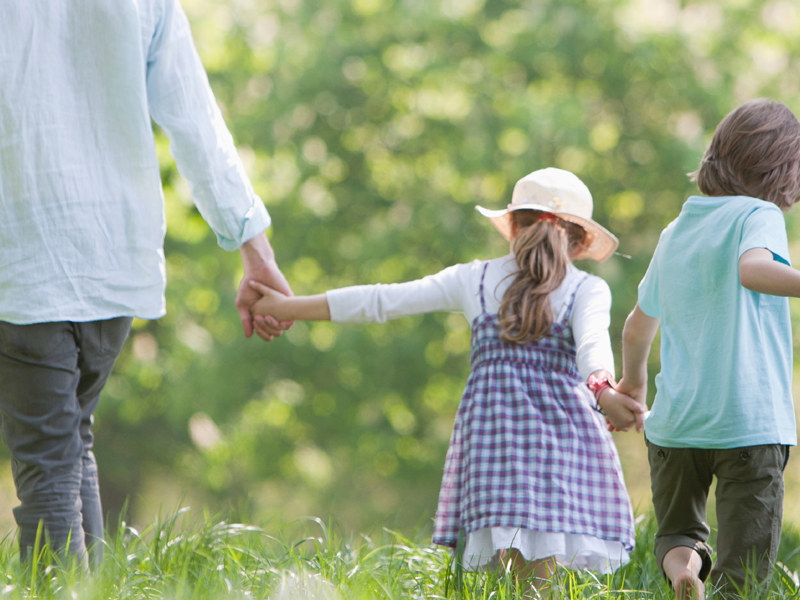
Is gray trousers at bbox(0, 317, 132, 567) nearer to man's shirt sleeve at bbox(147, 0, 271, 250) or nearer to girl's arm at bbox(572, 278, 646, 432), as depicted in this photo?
man's shirt sleeve at bbox(147, 0, 271, 250)

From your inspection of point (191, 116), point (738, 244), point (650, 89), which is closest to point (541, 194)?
point (738, 244)

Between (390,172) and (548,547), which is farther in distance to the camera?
(390,172)

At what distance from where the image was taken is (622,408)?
2324 mm

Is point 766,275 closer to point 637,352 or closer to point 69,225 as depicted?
point 637,352

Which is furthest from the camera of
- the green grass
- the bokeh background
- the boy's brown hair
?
the bokeh background

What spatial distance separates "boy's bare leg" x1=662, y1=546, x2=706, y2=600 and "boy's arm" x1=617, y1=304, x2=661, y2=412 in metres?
0.44

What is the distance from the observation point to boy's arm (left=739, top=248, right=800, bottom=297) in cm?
187

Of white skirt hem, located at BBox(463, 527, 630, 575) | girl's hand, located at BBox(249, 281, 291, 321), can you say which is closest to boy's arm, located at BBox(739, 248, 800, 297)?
white skirt hem, located at BBox(463, 527, 630, 575)

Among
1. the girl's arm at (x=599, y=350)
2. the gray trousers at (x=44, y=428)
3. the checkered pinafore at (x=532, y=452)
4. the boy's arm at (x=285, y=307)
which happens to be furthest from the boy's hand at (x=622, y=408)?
the gray trousers at (x=44, y=428)

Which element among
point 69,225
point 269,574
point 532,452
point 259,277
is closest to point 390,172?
point 259,277

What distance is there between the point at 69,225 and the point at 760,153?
179 centimetres

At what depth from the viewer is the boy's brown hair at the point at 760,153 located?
7.05 feet

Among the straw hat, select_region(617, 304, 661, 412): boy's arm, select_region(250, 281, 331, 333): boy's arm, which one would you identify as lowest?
select_region(617, 304, 661, 412): boy's arm

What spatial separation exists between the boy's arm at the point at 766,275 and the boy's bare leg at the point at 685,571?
73 cm
